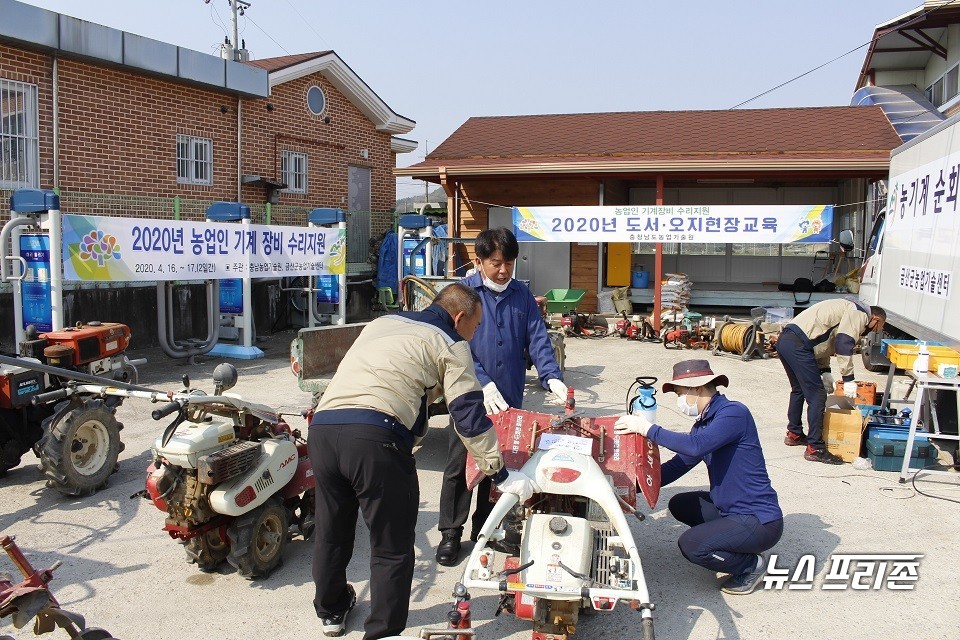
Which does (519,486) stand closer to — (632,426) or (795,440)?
(632,426)

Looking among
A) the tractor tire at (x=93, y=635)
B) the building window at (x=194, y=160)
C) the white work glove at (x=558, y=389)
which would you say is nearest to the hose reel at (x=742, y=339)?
the white work glove at (x=558, y=389)

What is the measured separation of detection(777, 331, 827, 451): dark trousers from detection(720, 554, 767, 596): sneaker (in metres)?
2.99

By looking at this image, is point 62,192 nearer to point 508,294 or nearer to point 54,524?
point 54,524

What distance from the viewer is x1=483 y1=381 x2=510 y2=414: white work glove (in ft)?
15.5

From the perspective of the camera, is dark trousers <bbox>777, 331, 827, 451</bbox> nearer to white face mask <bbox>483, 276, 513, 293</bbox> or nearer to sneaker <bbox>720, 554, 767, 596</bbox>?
sneaker <bbox>720, 554, 767, 596</bbox>

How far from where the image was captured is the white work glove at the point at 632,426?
439 cm

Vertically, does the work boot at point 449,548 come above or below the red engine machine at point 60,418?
below

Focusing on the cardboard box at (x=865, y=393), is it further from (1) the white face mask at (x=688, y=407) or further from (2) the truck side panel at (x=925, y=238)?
(1) the white face mask at (x=688, y=407)

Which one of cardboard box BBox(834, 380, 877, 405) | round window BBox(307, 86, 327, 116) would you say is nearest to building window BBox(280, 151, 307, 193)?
round window BBox(307, 86, 327, 116)

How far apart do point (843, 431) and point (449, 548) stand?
4219 mm

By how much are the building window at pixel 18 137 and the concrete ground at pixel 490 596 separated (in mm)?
6616

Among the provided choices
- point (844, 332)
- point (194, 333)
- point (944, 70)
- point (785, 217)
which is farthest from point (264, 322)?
point (944, 70)

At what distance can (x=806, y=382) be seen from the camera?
→ 7.39 meters

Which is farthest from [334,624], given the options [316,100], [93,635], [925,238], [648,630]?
[316,100]
